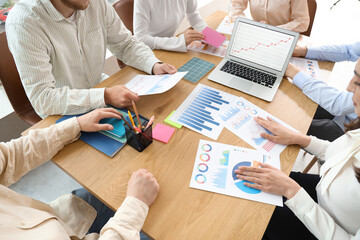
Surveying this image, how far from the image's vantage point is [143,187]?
745mm

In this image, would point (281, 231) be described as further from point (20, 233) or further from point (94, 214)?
point (20, 233)

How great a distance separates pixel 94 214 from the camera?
3.10 ft

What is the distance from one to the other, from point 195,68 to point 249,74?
0.31m

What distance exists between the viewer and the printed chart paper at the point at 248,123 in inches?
36.9

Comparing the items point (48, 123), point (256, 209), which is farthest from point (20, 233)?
point (256, 209)

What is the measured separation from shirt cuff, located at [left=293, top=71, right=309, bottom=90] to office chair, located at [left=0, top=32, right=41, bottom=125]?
5.20 feet

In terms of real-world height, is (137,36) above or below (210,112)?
above

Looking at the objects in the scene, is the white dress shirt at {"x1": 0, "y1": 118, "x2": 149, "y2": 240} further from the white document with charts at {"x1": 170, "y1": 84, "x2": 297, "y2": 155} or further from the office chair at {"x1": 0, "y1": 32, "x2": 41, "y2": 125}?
the office chair at {"x1": 0, "y1": 32, "x2": 41, "y2": 125}

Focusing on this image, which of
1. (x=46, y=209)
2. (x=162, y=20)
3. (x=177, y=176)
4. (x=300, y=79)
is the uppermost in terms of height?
(x=162, y=20)

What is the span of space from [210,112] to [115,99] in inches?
18.1

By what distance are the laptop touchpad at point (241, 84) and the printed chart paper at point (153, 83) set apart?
0.28m

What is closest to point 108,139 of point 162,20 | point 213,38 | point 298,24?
point 213,38

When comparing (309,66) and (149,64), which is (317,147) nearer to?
(309,66)

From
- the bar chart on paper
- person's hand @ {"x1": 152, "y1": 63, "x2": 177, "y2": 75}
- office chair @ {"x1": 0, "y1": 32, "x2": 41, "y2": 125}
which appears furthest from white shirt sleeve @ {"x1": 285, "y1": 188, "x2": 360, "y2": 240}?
office chair @ {"x1": 0, "y1": 32, "x2": 41, "y2": 125}
